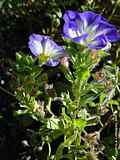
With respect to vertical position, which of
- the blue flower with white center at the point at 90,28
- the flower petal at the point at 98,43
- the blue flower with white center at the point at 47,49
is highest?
the blue flower with white center at the point at 90,28

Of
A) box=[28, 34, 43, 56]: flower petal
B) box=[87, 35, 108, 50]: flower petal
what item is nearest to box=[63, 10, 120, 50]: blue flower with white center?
box=[87, 35, 108, 50]: flower petal

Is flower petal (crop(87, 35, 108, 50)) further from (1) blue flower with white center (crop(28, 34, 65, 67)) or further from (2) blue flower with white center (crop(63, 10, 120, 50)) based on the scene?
(1) blue flower with white center (crop(28, 34, 65, 67))

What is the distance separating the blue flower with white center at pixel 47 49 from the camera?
1.79m

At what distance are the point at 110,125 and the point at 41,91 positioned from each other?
0.29m

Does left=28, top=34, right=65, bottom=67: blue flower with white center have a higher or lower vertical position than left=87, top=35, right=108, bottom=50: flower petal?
lower

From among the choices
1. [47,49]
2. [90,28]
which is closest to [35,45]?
[47,49]

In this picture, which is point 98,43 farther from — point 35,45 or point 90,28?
point 35,45

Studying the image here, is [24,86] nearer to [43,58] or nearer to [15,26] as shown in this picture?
[43,58]

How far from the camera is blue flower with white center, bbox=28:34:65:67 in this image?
5.87 feet

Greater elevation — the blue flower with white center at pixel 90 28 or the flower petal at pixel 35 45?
the blue flower with white center at pixel 90 28

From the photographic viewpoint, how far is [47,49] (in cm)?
181

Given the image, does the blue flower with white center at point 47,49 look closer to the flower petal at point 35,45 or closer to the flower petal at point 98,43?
the flower petal at point 35,45

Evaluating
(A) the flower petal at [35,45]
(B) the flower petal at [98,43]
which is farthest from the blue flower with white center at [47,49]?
(B) the flower petal at [98,43]

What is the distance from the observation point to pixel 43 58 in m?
1.74
